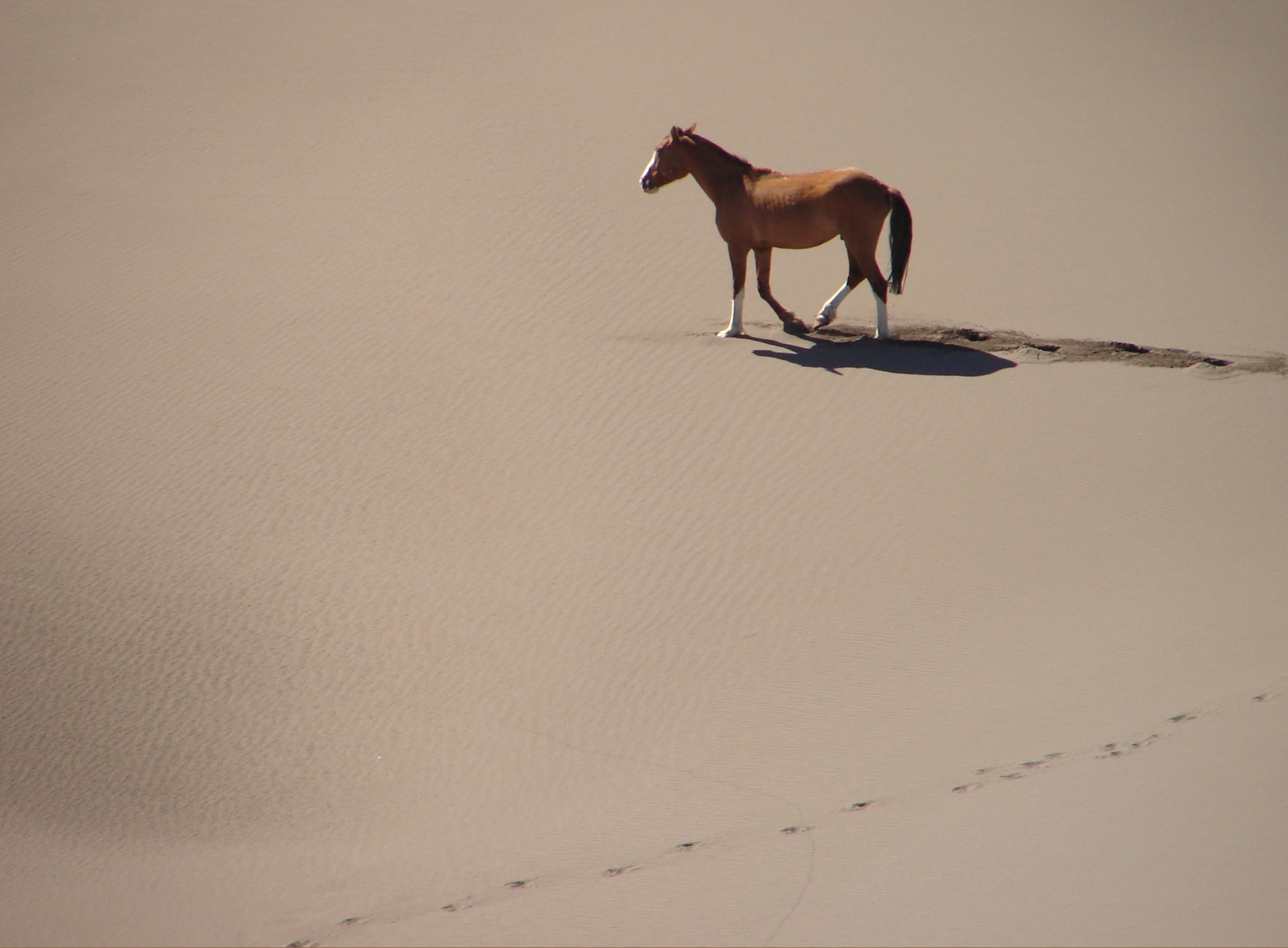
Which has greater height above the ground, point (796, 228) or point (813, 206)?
point (813, 206)

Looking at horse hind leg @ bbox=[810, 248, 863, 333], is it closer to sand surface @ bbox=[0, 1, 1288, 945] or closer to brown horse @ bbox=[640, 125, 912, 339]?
brown horse @ bbox=[640, 125, 912, 339]

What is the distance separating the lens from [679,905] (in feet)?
14.0

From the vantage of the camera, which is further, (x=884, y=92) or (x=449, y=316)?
(x=884, y=92)

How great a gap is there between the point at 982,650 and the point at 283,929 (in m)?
3.84

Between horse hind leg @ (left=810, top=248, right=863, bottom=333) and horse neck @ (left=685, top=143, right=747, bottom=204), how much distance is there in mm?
1202

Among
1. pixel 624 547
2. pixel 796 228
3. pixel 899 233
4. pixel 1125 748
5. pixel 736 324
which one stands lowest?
pixel 1125 748

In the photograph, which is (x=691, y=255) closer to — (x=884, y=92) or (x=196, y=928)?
(x=884, y=92)

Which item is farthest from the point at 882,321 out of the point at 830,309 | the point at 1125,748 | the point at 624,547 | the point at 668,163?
the point at 1125,748

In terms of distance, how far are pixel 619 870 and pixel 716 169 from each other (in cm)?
677

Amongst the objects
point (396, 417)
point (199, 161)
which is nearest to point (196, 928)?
point (396, 417)

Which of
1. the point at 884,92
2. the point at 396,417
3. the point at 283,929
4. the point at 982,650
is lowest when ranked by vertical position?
the point at 283,929

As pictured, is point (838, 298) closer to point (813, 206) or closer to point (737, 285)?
point (737, 285)

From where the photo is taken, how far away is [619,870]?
4602mm

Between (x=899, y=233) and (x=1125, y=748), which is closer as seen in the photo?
(x=1125, y=748)
